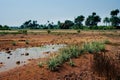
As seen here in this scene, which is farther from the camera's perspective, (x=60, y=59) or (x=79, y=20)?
(x=79, y=20)

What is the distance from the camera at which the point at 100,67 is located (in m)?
9.45

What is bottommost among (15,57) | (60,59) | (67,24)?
(15,57)

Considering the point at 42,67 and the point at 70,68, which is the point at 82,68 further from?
the point at 42,67

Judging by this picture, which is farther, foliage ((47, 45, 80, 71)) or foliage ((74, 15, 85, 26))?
foliage ((74, 15, 85, 26))

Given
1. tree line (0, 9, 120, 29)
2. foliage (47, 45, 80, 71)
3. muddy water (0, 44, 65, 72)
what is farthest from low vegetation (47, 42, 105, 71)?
tree line (0, 9, 120, 29)

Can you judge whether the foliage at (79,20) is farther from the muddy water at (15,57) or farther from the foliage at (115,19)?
the muddy water at (15,57)

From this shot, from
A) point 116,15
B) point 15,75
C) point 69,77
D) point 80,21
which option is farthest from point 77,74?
point 80,21

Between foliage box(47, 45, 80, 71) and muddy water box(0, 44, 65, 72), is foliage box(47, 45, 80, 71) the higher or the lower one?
the higher one

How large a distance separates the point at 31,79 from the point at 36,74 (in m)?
0.57

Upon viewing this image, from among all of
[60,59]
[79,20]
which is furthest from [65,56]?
[79,20]

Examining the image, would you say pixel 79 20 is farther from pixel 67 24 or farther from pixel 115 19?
pixel 115 19

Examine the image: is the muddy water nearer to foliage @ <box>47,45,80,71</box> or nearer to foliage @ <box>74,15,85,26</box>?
foliage @ <box>47,45,80,71</box>

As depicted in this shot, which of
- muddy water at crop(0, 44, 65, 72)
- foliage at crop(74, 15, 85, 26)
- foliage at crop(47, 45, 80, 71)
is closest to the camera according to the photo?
foliage at crop(47, 45, 80, 71)

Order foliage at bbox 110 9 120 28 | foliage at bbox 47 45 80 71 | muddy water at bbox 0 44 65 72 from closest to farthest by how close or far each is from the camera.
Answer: foliage at bbox 47 45 80 71 < muddy water at bbox 0 44 65 72 < foliage at bbox 110 9 120 28
